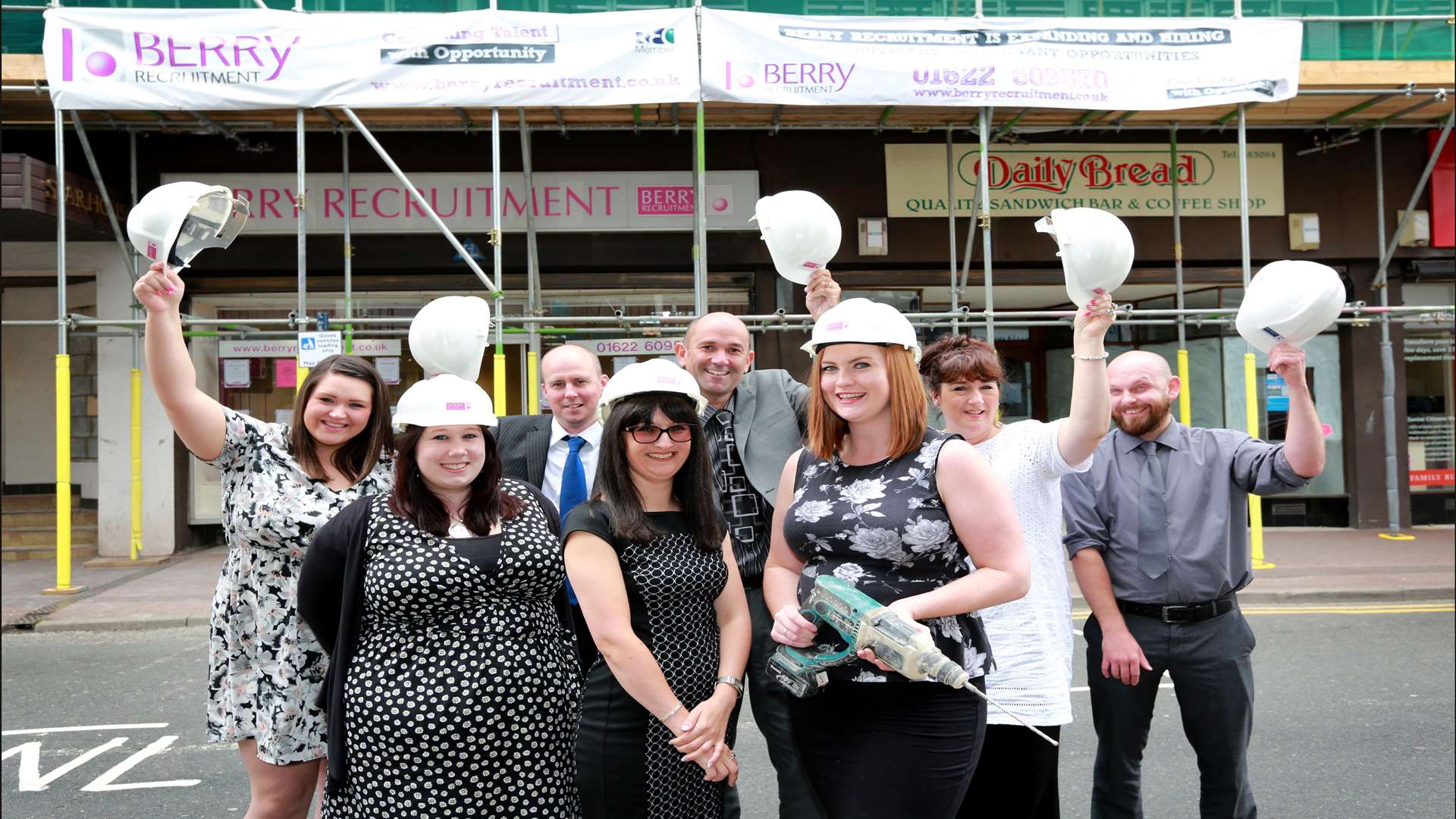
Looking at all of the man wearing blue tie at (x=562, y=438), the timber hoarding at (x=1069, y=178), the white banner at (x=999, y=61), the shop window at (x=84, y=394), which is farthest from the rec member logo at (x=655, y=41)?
the shop window at (x=84, y=394)

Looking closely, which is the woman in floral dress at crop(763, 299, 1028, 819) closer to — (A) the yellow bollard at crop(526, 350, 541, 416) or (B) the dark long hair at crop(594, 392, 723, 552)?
(B) the dark long hair at crop(594, 392, 723, 552)

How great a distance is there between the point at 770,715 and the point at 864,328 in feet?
4.38

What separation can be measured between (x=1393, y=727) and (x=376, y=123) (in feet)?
31.6

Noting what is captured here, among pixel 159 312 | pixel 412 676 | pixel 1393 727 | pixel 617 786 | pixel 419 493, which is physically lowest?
pixel 1393 727

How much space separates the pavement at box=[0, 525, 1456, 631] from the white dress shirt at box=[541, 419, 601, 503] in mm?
6161

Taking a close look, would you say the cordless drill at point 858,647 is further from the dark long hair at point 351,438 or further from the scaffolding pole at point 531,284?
the scaffolding pole at point 531,284

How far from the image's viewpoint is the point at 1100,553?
11.9 feet

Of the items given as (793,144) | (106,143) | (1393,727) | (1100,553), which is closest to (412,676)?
(1100,553)

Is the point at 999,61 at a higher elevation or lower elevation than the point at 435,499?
higher

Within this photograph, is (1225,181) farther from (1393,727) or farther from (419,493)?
(419,493)

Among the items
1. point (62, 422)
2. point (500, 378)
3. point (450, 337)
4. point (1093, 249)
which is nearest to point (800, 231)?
point (1093, 249)

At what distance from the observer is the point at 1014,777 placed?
3172 millimetres

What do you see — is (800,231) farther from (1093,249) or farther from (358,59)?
(358,59)

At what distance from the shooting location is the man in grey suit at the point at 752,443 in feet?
10.8
